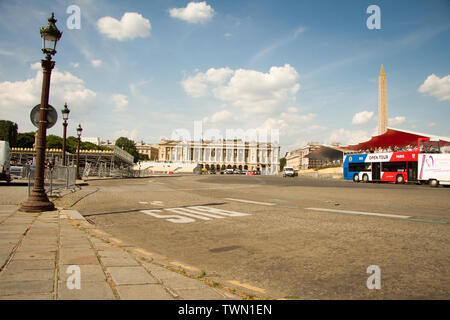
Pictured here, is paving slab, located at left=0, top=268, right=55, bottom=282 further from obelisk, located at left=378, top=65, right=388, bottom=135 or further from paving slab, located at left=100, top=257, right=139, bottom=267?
obelisk, located at left=378, top=65, right=388, bottom=135

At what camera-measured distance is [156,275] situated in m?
3.57

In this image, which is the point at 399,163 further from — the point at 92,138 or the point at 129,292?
the point at 92,138

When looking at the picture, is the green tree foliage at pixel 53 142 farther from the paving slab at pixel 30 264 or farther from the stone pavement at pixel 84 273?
the paving slab at pixel 30 264

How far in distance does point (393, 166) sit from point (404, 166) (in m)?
1.60

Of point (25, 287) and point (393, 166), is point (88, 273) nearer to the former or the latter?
point (25, 287)

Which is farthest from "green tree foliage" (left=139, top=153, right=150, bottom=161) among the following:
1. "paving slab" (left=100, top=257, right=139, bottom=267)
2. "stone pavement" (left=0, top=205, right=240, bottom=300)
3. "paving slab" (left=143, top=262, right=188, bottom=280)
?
"paving slab" (left=143, top=262, right=188, bottom=280)

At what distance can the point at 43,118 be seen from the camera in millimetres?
9320

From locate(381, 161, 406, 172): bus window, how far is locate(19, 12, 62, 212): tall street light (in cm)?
3445

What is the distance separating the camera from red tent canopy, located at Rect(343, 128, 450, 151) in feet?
152

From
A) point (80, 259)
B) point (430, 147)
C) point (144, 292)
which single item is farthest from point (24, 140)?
point (144, 292)

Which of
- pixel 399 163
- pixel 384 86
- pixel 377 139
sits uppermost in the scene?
pixel 384 86

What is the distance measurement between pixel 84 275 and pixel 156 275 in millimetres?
736

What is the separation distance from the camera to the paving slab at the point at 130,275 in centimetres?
328
